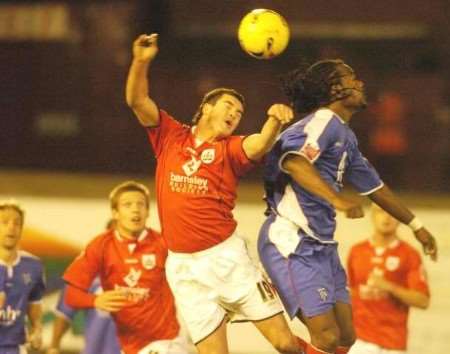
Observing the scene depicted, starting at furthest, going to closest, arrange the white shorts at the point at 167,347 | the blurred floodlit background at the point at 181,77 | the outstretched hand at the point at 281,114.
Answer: the blurred floodlit background at the point at 181,77, the white shorts at the point at 167,347, the outstretched hand at the point at 281,114

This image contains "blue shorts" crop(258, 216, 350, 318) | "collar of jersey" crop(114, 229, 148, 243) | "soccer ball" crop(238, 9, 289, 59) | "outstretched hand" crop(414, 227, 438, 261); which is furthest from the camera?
"collar of jersey" crop(114, 229, 148, 243)

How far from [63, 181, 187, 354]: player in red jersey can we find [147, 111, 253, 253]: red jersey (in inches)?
53.7

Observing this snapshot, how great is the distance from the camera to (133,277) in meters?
8.30

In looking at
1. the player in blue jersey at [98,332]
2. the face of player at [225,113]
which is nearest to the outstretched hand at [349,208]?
the face of player at [225,113]

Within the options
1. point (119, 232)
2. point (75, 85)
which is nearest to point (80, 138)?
point (75, 85)

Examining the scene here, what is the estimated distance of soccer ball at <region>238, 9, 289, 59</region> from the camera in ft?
22.5

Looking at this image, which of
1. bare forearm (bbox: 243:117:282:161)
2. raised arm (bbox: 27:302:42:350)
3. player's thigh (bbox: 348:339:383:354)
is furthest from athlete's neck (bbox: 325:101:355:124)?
player's thigh (bbox: 348:339:383:354)

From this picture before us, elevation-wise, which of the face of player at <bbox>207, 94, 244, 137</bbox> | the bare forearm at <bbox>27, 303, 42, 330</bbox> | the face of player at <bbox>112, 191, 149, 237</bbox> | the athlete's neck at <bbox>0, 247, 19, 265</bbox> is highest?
the face of player at <bbox>207, 94, 244, 137</bbox>

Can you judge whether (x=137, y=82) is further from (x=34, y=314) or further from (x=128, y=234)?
(x=34, y=314)

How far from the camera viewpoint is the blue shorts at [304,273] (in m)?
6.74

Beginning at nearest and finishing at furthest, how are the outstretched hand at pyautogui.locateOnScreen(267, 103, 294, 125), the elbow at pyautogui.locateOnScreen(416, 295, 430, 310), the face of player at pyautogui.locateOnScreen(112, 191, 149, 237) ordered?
1. the outstretched hand at pyautogui.locateOnScreen(267, 103, 294, 125)
2. the face of player at pyautogui.locateOnScreen(112, 191, 149, 237)
3. the elbow at pyautogui.locateOnScreen(416, 295, 430, 310)

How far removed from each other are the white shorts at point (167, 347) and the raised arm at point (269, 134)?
183cm

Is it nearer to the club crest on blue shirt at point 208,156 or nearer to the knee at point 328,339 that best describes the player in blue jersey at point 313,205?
the knee at point 328,339

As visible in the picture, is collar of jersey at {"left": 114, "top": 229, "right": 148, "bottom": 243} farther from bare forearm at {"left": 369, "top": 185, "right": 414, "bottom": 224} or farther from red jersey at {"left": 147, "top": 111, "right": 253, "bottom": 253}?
bare forearm at {"left": 369, "top": 185, "right": 414, "bottom": 224}
